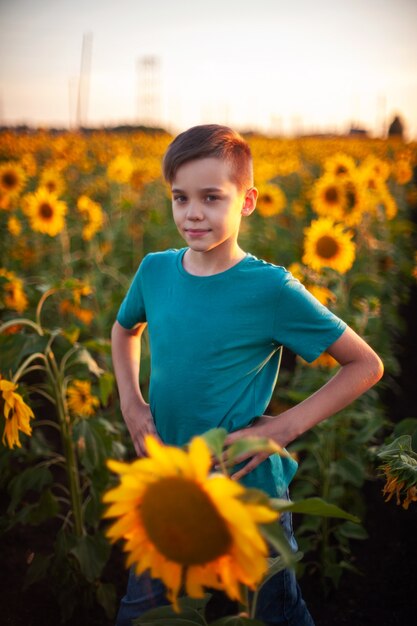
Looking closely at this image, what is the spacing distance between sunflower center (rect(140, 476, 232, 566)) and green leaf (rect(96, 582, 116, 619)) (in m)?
1.55

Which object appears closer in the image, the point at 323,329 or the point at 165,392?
the point at 323,329

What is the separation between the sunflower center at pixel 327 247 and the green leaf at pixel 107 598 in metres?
2.25

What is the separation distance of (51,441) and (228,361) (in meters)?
2.38

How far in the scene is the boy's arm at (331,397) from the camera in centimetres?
131

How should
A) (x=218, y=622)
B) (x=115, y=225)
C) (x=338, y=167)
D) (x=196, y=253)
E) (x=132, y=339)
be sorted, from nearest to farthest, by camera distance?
(x=218, y=622)
(x=196, y=253)
(x=132, y=339)
(x=338, y=167)
(x=115, y=225)

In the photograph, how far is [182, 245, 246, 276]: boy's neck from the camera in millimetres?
1535

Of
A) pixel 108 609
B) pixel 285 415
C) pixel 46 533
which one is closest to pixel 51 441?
pixel 46 533

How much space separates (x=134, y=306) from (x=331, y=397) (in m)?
0.71

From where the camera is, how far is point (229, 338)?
1.45 metres

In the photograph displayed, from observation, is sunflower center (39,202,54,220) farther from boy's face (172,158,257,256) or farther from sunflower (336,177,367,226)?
boy's face (172,158,257,256)

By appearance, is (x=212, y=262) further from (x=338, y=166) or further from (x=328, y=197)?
(x=338, y=166)

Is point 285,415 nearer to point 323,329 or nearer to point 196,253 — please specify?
point 323,329

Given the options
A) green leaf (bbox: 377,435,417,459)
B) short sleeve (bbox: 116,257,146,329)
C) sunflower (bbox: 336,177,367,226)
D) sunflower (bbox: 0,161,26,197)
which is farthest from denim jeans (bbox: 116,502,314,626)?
sunflower (bbox: 0,161,26,197)

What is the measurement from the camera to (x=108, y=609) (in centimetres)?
214
